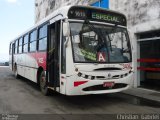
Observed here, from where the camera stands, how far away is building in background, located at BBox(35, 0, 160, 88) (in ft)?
37.2

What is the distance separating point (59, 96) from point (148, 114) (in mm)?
3780

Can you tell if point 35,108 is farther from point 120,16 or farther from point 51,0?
point 51,0

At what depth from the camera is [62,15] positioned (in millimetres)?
7863

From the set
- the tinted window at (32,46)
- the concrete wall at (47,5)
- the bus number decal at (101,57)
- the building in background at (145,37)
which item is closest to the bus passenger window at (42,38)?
the tinted window at (32,46)

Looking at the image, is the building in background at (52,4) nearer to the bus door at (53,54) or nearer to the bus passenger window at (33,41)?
the bus passenger window at (33,41)

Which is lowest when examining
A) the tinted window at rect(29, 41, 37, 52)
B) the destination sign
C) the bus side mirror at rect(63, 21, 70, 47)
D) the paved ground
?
the paved ground

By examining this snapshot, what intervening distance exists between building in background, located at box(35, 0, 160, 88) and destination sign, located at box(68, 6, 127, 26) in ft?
9.93

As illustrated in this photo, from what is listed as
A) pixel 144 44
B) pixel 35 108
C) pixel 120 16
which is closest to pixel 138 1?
pixel 144 44

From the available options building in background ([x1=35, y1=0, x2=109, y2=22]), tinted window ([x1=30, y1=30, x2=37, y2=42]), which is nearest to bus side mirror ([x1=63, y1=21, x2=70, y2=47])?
tinted window ([x1=30, y1=30, x2=37, y2=42])

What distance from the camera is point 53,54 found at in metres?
8.69

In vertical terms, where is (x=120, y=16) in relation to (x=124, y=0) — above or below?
below

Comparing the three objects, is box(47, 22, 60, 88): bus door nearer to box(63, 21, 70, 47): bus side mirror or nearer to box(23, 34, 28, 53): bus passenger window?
box(63, 21, 70, 47): bus side mirror

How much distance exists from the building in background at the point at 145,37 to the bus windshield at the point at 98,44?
321cm

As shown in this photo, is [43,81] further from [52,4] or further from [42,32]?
[52,4]
